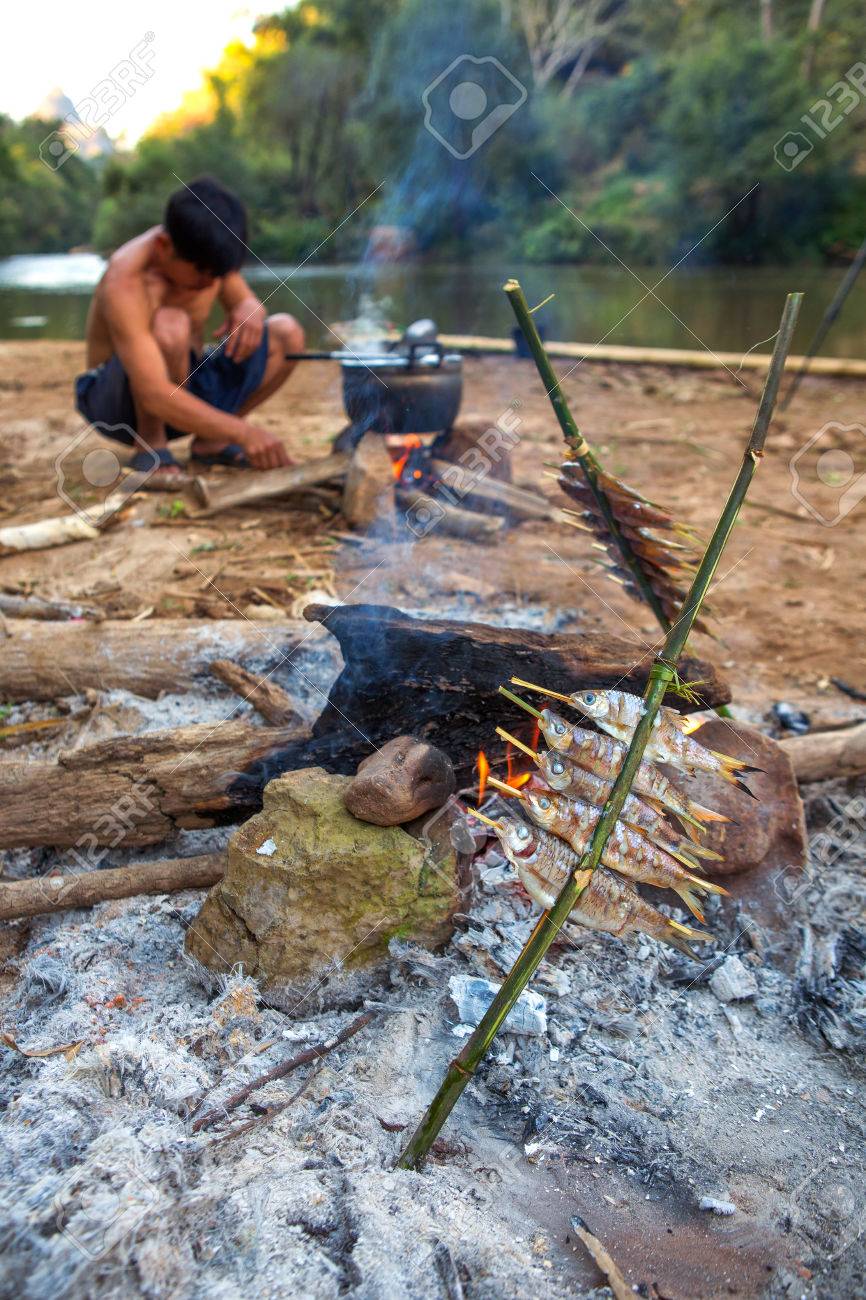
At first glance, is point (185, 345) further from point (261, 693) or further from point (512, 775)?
point (512, 775)

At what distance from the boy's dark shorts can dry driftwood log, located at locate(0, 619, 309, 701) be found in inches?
101

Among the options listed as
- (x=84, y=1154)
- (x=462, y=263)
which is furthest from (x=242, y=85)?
(x=84, y=1154)

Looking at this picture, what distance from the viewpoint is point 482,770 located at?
6.63 ft

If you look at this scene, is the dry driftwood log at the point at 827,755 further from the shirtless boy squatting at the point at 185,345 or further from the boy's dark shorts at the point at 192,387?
the boy's dark shorts at the point at 192,387

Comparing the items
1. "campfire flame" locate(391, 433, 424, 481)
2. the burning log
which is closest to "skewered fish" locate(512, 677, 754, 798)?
the burning log

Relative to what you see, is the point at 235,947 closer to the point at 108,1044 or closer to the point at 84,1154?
the point at 108,1044

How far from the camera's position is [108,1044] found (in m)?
1.61

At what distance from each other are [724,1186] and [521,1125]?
37 centimetres

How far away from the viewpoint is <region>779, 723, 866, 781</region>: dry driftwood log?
2484 millimetres

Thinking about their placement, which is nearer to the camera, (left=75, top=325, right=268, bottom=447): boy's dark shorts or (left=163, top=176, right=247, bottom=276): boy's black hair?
(left=163, top=176, right=247, bottom=276): boy's black hair

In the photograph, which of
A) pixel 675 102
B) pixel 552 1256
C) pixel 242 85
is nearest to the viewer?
pixel 552 1256

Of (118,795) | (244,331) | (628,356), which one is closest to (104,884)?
(118,795)

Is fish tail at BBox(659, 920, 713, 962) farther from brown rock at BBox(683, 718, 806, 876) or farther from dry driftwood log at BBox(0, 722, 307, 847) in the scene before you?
dry driftwood log at BBox(0, 722, 307, 847)

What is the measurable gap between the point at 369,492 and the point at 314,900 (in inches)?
111
